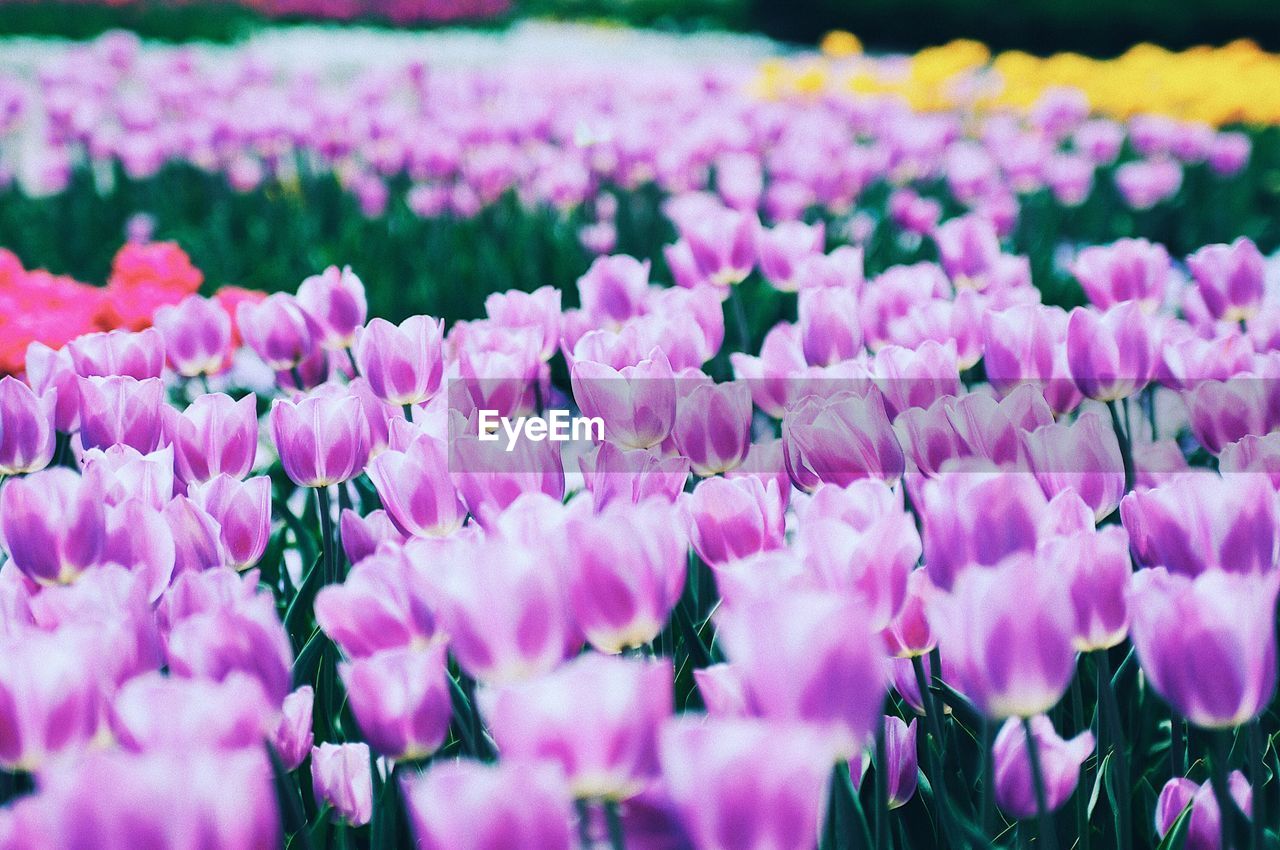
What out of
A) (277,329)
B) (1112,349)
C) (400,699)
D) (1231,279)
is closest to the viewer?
(400,699)

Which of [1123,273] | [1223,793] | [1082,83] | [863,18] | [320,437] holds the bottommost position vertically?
[1223,793]

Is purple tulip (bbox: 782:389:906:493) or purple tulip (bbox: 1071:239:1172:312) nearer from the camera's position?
purple tulip (bbox: 782:389:906:493)

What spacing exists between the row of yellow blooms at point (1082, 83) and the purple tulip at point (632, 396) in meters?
5.43

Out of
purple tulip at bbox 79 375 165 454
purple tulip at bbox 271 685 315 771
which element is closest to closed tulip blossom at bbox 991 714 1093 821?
purple tulip at bbox 271 685 315 771

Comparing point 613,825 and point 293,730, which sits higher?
point 613,825

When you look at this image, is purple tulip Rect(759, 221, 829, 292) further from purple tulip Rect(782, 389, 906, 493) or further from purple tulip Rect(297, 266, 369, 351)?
purple tulip Rect(782, 389, 906, 493)

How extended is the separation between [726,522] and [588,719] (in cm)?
37

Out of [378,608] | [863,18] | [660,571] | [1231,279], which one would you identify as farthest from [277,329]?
[863,18]

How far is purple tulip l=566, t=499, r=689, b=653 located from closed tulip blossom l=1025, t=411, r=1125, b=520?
38 centimetres

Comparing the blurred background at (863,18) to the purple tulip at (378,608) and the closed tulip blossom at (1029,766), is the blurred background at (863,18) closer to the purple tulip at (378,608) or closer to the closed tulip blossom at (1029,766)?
the closed tulip blossom at (1029,766)

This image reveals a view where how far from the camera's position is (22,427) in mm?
1261

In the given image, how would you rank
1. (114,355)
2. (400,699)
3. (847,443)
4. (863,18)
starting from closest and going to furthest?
1. (400,699)
2. (847,443)
3. (114,355)
4. (863,18)

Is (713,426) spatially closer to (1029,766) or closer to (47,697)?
(1029,766)

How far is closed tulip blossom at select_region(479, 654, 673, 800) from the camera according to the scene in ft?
2.04
